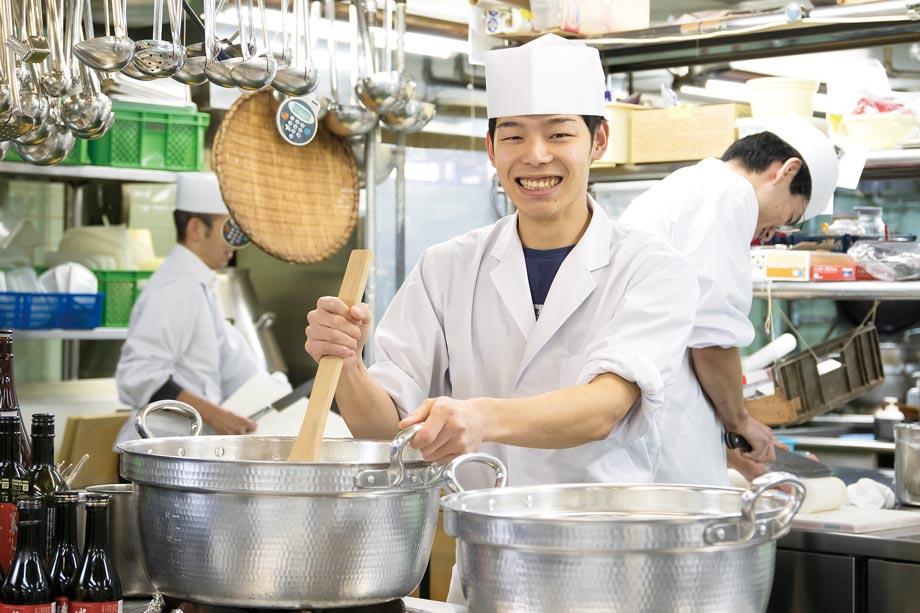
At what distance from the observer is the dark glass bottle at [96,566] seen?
5.12ft

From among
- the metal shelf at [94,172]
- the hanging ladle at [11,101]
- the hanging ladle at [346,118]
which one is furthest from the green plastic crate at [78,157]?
the hanging ladle at [11,101]

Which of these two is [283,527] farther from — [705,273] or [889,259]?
[889,259]

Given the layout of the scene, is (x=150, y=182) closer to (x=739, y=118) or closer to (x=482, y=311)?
(x=739, y=118)

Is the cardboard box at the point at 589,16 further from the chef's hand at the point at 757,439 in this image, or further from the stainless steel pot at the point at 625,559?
the stainless steel pot at the point at 625,559

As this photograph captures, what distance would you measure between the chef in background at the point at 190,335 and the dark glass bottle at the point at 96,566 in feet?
7.15

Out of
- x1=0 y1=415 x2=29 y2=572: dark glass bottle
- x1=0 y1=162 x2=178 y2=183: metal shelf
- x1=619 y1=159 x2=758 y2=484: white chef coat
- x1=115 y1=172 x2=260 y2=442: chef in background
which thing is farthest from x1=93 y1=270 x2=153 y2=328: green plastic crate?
x1=0 y1=415 x2=29 y2=572: dark glass bottle

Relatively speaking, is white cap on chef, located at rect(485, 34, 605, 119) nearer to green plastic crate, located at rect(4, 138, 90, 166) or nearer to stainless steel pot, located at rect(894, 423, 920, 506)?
stainless steel pot, located at rect(894, 423, 920, 506)

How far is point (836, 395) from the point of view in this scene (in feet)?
12.2

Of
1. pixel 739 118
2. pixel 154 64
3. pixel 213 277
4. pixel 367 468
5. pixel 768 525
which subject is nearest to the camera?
pixel 768 525

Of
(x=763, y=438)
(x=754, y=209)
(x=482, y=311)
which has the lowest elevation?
(x=763, y=438)

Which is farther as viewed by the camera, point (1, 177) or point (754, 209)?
point (1, 177)

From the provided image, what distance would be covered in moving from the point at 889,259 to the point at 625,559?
2585 millimetres

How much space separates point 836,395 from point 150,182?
9.38 ft

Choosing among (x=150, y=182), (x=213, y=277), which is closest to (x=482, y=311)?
(x=213, y=277)
